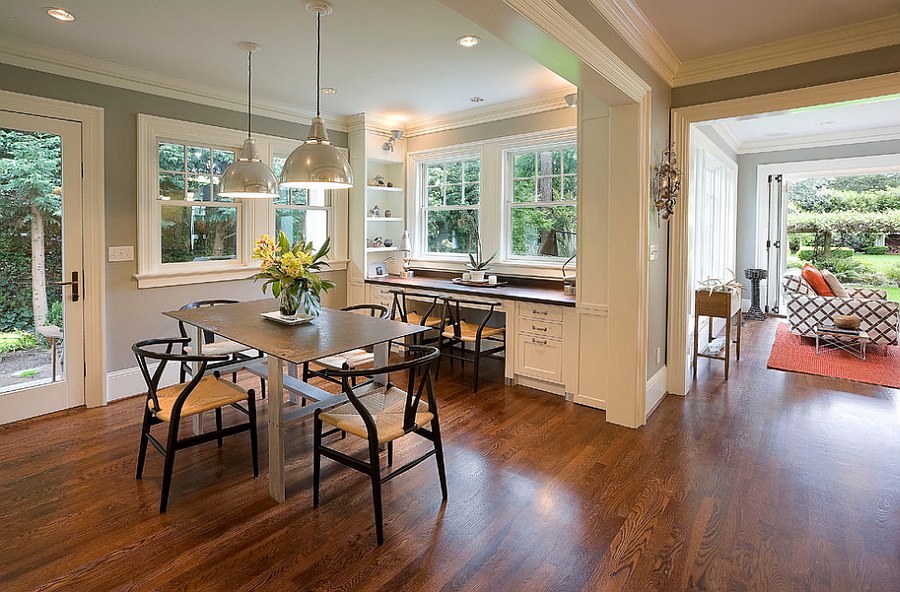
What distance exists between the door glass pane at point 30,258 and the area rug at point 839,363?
624 cm

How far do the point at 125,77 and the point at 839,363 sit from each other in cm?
693

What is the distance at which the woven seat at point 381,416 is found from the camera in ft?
7.68

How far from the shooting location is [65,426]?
3.50m

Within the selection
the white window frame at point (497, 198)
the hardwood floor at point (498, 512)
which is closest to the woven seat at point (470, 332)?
the white window frame at point (497, 198)

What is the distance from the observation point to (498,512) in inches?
96.7

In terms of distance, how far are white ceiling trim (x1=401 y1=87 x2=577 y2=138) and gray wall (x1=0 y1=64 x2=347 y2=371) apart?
2.25 m

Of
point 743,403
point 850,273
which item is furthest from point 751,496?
point 850,273

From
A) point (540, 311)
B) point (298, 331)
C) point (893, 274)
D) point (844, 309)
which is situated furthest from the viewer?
point (893, 274)

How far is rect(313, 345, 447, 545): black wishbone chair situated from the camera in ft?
7.33

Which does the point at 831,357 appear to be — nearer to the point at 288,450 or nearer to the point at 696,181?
the point at 696,181

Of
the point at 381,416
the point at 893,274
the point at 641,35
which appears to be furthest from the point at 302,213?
the point at 893,274

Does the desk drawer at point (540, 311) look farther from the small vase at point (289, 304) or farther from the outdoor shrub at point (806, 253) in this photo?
the outdoor shrub at point (806, 253)

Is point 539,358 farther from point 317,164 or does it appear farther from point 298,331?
point 317,164

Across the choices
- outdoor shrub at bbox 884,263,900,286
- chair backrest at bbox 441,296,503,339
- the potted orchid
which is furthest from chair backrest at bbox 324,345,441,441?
outdoor shrub at bbox 884,263,900,286
